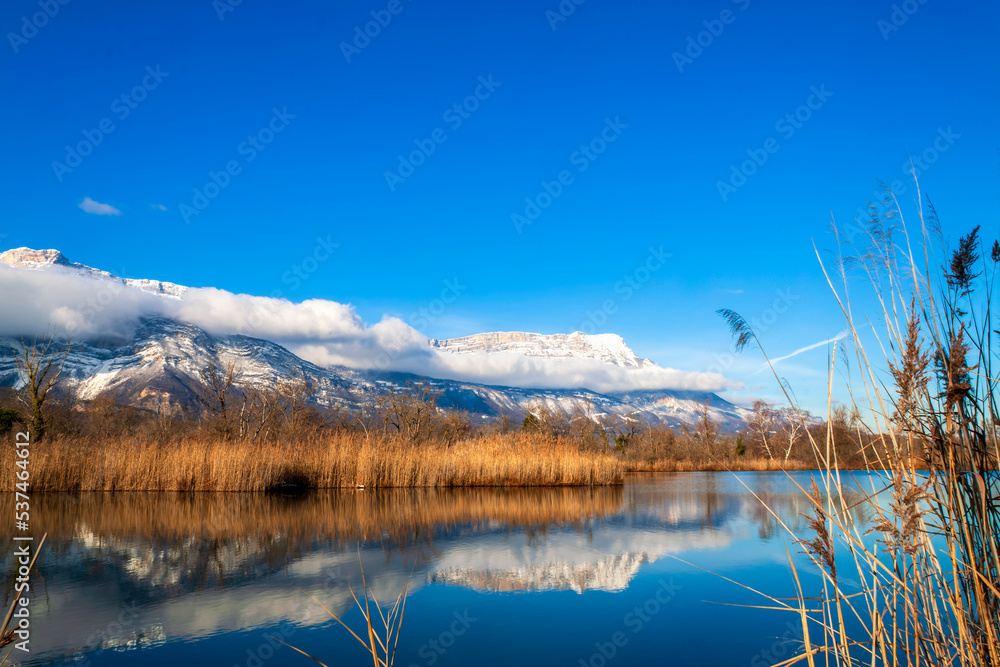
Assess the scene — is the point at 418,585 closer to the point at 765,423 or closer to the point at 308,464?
the point at 765,423

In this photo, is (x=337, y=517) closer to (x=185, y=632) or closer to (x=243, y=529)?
(x=243, y=529)

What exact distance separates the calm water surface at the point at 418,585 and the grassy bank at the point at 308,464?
4.16 meters

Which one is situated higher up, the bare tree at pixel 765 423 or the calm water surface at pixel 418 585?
the bare tree at pixel 765 423

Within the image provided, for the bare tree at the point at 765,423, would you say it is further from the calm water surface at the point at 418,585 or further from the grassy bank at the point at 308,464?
the grassy bank at the point at 308,464

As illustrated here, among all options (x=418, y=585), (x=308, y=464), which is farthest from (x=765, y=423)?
(x=308, y=464)

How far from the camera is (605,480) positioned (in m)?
20.7

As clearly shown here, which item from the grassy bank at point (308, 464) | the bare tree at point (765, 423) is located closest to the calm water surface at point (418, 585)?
the bare tree at point (765, 423)

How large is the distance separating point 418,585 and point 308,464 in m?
12.3

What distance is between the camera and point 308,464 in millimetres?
17469

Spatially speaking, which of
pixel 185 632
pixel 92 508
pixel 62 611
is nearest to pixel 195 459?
pixel 92 508

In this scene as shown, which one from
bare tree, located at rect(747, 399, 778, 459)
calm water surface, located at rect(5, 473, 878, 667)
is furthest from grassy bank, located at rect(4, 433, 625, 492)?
bare tree, located at rect(747, 399, 778, 459)

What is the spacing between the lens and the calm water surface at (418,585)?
4.43 m

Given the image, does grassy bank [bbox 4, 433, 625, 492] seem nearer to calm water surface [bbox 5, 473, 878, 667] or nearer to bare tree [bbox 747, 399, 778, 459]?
calm water surface [bbox 5, 473, 878, 667]

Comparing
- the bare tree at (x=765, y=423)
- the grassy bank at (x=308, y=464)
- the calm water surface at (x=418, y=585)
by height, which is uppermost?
the bare tree at (x=765, y=423)
